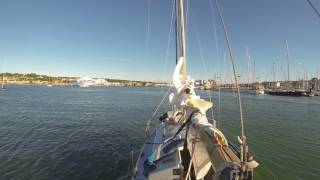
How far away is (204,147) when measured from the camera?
7066 millimetres

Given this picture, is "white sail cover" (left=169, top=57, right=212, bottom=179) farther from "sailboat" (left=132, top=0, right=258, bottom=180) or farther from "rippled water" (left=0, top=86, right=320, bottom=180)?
"rippled water" (left=0, top=86, right=320, bottom=180)

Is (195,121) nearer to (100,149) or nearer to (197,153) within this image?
(197,153)

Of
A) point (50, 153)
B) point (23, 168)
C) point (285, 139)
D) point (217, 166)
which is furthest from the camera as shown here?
point (285, 139)

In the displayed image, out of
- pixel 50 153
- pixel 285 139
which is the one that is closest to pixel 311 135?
pixel 285 139

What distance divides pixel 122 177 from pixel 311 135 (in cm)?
2140

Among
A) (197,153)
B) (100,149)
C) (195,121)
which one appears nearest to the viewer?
(197,153)

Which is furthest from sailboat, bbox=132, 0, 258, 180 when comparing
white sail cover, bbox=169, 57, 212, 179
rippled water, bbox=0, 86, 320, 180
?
rippled water, bbox=0, 86, 320, 180

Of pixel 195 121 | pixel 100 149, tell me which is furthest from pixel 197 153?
pixel 100 149

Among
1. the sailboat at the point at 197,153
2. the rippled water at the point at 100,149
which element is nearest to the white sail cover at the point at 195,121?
the sailboat at the point at 197,153

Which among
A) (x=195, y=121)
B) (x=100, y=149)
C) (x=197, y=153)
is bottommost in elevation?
(x=100, y=149)

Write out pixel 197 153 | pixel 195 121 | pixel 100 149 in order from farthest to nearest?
pixel 100 149
pixel 195 121
pixel 197 153

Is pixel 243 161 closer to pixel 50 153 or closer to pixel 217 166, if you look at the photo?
pixel 217 166

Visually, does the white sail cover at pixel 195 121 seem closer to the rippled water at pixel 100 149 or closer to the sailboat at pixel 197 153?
the sailboat at pixel 197 153

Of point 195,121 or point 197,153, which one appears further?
point 195,121
